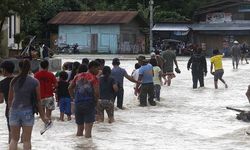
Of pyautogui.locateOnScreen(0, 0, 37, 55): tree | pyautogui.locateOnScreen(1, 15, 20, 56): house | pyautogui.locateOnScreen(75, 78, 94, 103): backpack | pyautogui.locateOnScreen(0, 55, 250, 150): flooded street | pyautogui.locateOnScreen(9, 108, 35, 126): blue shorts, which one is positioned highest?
pyautogui.locateOnScreen(0, 0, 37, 55): tree

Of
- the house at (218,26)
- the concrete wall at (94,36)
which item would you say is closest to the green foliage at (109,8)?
the house at (218,26)

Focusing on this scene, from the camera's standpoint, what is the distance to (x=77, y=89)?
11.5 meters

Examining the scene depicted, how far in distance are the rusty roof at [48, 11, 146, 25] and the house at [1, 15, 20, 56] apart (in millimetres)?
20819

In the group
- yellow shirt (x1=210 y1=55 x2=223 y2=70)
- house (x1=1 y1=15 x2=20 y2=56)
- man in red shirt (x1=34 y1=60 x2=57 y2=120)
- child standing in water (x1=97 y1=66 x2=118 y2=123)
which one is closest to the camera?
man in red shirt (x1=34 y1=60 x2=57 y2=120)

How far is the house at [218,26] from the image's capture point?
5919 cm

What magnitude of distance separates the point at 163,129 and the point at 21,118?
4.89 meters

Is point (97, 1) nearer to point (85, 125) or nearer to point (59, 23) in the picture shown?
point (59, 23)

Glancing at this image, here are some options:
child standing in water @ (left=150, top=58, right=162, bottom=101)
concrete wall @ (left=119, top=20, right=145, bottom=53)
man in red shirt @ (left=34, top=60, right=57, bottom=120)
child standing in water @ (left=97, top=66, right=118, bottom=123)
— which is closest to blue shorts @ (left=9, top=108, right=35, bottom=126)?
man in red shirt @ (left=34, top=60, right=57, bottom=120)

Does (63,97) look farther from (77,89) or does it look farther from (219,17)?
(219,17)

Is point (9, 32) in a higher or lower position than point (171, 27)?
lower

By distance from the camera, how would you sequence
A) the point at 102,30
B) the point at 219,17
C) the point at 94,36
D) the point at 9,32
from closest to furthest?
the point at 9,32 < the point at 219,17 < the point at 102,30 < the point at 94,36

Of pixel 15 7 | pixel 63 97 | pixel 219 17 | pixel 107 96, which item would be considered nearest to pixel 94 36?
pixel 219 17

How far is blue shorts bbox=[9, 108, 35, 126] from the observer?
350 inches

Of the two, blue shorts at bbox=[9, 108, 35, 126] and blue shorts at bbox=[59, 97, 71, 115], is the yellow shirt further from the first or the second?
blue shorts at bbox=[9, 108, 35, 126]
